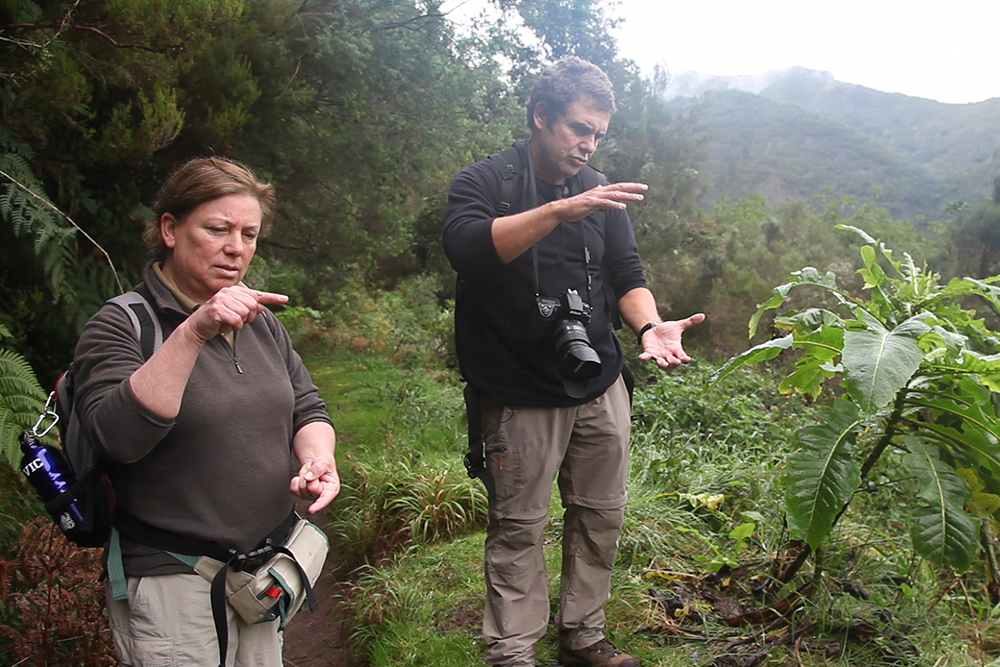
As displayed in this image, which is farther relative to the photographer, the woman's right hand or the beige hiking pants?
the beige hiking pants

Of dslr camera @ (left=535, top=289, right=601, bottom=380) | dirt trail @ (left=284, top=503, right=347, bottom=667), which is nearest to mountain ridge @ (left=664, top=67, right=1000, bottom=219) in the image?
dirt trail @ (left=284, top=503, right=347, bottom=667)

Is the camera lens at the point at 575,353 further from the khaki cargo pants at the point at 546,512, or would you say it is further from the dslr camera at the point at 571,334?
the khaki cargo pants at the point at 546,512

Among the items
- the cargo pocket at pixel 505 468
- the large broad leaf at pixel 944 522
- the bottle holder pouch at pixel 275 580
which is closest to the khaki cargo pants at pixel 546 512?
the cargo pocket at pixel 505 468

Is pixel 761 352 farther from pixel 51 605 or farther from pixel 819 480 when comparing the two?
pixel 51 605

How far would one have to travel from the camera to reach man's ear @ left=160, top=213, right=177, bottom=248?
1702 mm

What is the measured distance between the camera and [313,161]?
634cm

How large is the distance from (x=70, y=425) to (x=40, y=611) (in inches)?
52.1

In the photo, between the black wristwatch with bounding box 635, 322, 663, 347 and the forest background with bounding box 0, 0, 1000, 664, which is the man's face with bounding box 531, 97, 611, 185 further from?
the forest background with bounding box 0, 0, 1000, 664

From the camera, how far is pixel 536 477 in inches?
95.8

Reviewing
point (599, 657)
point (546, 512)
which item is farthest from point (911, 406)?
point (599, 657)

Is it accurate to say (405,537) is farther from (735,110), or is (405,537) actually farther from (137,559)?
(735,110)

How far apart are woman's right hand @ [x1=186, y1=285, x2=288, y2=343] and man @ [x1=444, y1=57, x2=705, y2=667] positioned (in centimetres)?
91

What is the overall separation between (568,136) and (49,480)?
1766 millimetres

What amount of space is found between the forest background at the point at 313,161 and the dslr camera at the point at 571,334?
1.91 metres
